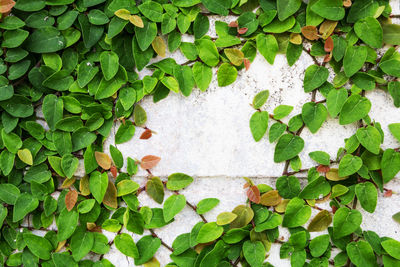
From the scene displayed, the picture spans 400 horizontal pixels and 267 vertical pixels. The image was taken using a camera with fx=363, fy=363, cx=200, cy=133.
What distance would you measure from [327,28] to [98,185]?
2.67 ft

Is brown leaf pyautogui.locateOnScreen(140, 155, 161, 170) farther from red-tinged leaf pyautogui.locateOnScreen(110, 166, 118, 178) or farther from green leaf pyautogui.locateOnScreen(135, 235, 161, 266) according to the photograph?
green leaf pyautogui.locateOnScreen(135, 235, 161, 266)

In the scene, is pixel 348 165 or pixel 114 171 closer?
pixel 348 165

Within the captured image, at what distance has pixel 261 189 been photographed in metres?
1.10

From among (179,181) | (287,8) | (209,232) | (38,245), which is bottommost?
(38,245)

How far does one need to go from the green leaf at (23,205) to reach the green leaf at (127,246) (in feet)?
0.92

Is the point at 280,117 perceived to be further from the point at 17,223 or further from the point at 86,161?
the point at 17,223

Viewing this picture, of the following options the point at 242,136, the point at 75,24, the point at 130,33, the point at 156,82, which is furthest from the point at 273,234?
the point at 75,24

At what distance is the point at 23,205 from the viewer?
44.8 inches

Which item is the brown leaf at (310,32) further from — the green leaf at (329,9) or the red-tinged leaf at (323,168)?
the red-tinged leaf at (323,168)

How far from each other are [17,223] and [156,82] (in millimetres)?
658

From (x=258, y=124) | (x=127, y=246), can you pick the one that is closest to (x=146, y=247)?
(x=127, y=246)

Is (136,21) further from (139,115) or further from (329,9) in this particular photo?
(329,9)

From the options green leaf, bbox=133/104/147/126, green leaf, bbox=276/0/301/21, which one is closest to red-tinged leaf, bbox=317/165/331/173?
green leaf, bbox=276/0/301/21

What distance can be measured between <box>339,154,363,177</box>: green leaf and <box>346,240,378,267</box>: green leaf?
0.21 metres
